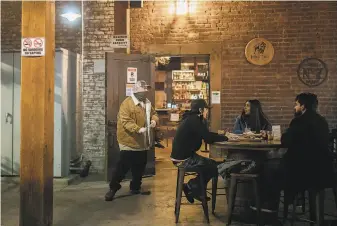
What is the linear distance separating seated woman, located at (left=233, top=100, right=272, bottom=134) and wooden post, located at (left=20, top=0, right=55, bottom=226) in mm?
3738

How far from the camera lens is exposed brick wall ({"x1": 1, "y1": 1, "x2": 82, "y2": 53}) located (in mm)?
8609

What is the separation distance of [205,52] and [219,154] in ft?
12.1

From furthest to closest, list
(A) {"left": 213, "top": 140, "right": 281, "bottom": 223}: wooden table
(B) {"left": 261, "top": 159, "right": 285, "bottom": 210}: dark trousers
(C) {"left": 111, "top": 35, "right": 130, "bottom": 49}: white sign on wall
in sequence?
(C) {"left": 111, "top": 35, "right": 130, "bottom": 49}: white sign on wall, (A) {"left": 213, "top": 140, "right": 281, "bottom": 223}: wooden table, (B) {"left": 261, "top": 159, "right": 285, "bottom": 210}: dark trousers

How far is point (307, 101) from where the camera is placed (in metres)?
4.59

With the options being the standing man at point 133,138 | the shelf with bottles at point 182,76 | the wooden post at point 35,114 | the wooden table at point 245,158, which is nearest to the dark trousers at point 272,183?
the wooden table at point 245,158

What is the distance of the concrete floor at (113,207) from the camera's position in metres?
5.15

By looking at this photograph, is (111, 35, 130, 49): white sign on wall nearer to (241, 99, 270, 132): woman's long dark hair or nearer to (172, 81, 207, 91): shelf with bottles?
(241, 99, 270, 132): woman's long dark hair

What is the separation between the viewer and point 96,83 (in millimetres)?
8469

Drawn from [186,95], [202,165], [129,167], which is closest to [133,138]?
[129,167]

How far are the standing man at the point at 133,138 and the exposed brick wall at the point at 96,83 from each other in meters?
2.13

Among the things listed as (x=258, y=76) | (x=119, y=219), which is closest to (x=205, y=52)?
(x=258, y=76)

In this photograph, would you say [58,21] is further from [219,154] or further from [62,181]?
[219,154]

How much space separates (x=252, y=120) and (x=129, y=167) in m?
2.42

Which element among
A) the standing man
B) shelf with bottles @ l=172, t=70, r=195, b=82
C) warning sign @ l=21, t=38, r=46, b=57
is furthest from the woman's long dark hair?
shelf with bottles @ l=172, t=70, r=195, b=82
